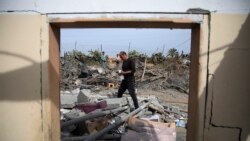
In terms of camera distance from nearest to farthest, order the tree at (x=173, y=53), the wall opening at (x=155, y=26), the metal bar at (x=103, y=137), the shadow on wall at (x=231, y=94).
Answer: the shadow on wall at (x=231, y=94)
the wall opening at (x=155, y=26)
the metal bar at (x=103, y=137)
the tree at (x=173, y=53)

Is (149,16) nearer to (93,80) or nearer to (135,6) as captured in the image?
(135,6)

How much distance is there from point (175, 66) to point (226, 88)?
15403 millimetres

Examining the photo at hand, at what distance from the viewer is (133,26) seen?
12.6 feet

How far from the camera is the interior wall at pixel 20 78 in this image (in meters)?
3.62

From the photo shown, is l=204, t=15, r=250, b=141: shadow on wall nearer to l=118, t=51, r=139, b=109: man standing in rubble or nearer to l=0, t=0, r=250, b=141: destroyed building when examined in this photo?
l=0, t=0, r=250, b=141: destroyed building

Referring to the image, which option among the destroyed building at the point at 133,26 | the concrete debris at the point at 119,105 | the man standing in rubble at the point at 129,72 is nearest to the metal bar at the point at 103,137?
the concrete debris at the point at 119,105

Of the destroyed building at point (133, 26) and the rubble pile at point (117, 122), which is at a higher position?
the destroyed building at point (133, 26)

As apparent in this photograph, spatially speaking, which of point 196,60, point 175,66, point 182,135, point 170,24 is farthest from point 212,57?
point 175,66

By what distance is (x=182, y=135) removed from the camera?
25.6ft

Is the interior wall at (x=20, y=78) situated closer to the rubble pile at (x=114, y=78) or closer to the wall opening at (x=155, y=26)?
the wall opening at (x=155, y=26)

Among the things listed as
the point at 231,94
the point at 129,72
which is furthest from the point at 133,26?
the point at 129,72

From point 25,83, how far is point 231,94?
93.6 inches

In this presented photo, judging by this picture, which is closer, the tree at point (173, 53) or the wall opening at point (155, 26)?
the wall opening at point (155, 26)

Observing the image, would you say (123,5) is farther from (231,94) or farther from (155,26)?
(231,94)
